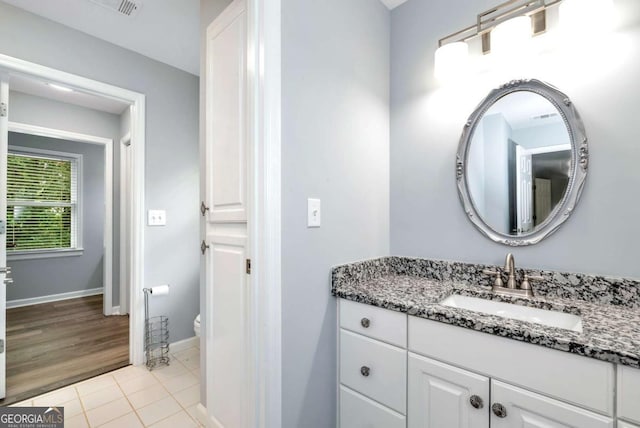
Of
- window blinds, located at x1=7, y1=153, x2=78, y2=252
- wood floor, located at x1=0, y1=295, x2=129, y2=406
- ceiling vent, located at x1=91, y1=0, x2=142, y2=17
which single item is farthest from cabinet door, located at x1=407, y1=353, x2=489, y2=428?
window blinds, located at x1=7, y1=153, x2=78, y2=252

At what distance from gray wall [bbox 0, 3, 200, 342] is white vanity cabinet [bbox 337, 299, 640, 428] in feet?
5.89

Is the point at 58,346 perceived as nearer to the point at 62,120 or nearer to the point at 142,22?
the point at 62,120

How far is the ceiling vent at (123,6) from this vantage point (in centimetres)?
175

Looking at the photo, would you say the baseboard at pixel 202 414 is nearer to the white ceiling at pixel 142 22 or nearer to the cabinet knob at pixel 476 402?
the cabinet knob at pixel 476 402

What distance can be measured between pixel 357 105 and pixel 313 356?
1217 millimetres

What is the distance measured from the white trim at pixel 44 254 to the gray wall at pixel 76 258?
0.14 feet

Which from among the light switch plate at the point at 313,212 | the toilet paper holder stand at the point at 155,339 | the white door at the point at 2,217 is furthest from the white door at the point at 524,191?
the white door at the point at 2,217

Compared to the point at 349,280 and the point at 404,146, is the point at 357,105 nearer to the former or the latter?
the point at 404,146

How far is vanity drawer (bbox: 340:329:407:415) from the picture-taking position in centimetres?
108

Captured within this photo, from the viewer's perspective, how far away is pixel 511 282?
1.23 meters

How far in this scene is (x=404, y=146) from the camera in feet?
5.41

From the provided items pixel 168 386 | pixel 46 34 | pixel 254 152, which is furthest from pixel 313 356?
pixel 46 34

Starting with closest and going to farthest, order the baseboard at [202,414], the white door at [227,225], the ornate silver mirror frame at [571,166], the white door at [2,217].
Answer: the ornate silver mirror frame at [571,166] < the white door at [227,225] < the baseboard at [202,414] < the white door at [2,217]

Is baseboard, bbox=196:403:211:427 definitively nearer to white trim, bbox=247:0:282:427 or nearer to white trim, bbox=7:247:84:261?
white trim, bbox=247:0:282:427
